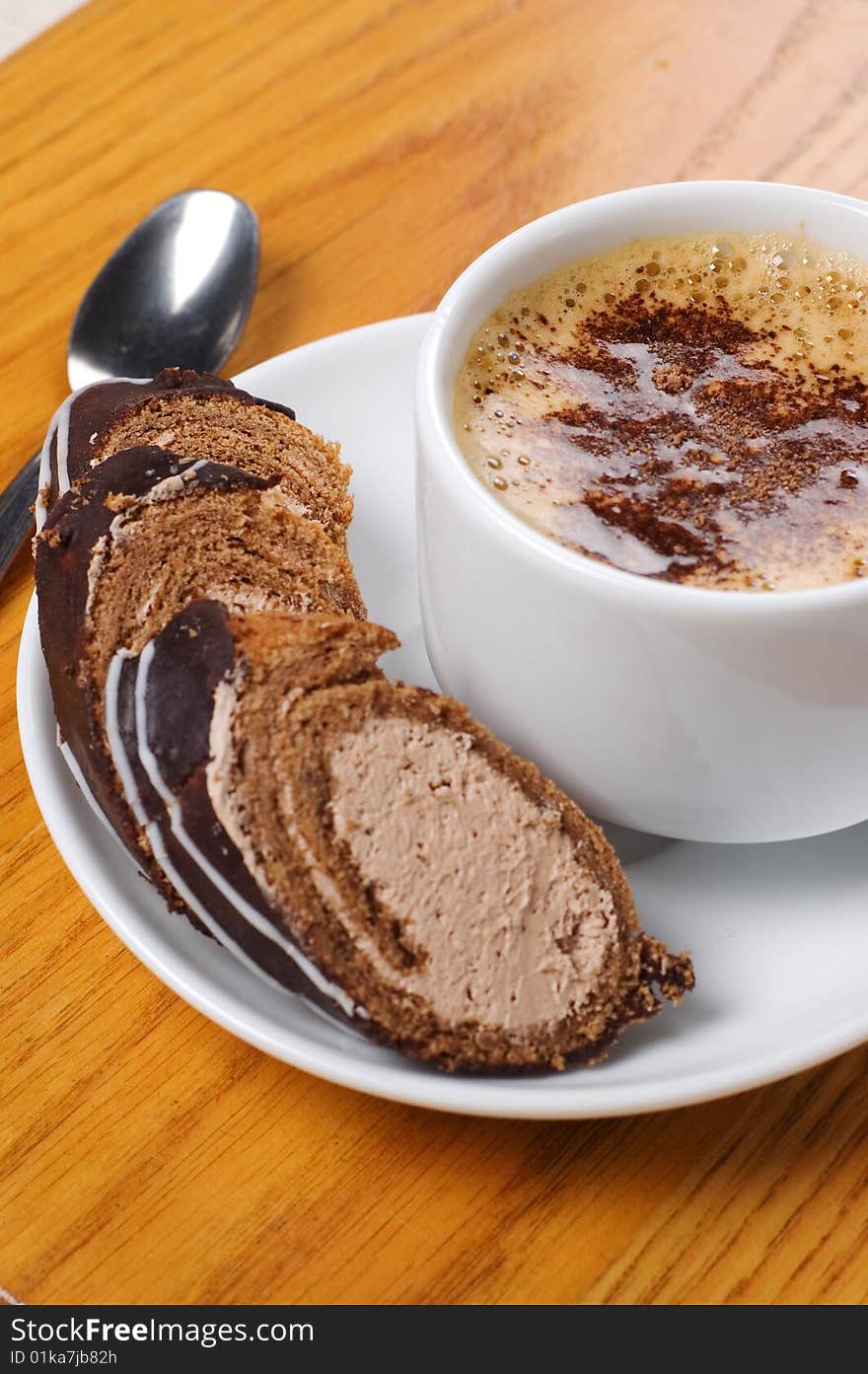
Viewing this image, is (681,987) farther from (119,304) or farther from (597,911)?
(119,304)

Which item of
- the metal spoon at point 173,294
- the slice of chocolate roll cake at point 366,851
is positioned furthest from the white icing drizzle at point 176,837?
the metal spoon at point 173,294

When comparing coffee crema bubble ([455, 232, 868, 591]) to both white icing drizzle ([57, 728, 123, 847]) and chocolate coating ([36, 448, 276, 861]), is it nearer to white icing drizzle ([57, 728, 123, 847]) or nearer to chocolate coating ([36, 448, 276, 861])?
chocolate coating ([36, 448, 276, 861])

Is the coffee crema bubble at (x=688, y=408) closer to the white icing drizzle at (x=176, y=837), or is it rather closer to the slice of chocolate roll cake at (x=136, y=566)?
the slice of chocolate roll cake at (x=136, y=566)

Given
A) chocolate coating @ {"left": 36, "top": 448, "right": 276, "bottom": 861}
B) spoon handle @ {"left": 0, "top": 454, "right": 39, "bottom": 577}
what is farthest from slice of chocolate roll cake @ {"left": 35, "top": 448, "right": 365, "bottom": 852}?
spoon handle @ {"left": 0, "top": 454, "right": 39, "bottom": 577}

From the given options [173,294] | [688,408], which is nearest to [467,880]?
[688,408]

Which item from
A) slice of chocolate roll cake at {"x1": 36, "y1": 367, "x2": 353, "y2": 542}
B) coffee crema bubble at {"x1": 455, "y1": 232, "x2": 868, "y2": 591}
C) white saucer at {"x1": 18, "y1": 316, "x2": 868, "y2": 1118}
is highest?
slice of chocolate roll cake at {"x1": 36, "y1": 367, "x2": 353, "y2": 542}
